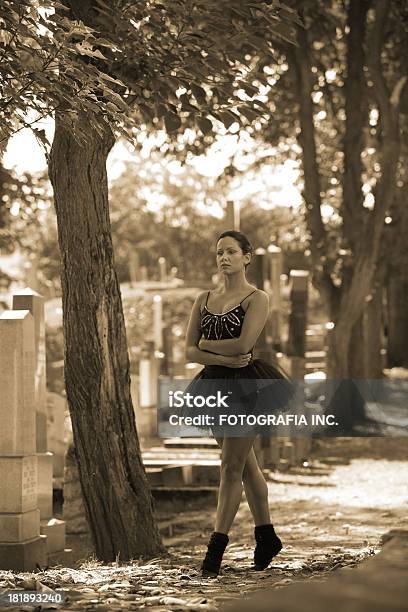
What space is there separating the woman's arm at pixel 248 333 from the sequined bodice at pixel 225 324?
1.8 inches

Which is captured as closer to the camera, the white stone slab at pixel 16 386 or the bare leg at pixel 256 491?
the bare leg at pixel 256 491

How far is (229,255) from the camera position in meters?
7.90

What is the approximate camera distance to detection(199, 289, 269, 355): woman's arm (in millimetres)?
7789

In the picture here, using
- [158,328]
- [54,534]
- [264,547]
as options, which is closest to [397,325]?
[158,328]

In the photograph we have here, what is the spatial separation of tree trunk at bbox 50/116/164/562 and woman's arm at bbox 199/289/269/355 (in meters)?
1.50

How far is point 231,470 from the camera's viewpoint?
7.74 metres

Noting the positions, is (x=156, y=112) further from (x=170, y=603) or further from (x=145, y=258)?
(x=145, y=258)

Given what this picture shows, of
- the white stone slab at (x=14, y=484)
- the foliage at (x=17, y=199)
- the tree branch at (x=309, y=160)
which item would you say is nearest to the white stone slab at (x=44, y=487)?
the white stone slab at (x=14, y=484)

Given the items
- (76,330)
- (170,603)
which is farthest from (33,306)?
(170,603)

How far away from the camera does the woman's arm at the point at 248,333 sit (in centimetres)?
779

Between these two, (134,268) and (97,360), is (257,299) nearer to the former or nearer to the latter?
(97,360)

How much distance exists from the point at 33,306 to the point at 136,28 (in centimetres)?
259

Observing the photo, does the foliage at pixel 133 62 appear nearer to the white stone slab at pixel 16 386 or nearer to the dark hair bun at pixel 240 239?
the dark hair bun at pixel 240 239

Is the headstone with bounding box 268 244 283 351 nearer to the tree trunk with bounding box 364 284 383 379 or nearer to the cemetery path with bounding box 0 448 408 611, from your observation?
the cemetery path with bounding box 0 448 408 611
